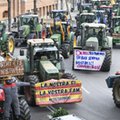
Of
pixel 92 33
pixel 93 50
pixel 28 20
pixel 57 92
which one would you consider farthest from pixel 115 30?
pixel 57 92

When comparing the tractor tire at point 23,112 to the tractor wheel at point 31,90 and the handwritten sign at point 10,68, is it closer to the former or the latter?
the handwritten sign at point 10,68

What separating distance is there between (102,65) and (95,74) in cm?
69

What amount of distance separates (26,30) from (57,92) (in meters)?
16.3

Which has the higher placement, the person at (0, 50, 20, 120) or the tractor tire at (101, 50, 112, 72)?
the person at (0, 50, 20, 120)

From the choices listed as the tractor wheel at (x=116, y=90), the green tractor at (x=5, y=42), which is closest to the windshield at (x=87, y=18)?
the green tractor at (x=5, y=42)

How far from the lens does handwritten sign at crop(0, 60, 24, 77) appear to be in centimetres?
1279

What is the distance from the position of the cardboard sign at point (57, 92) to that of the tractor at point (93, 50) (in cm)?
658

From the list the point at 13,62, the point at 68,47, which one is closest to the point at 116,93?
the point at 13,62

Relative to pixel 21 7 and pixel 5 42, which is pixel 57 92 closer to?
pixel 5 42

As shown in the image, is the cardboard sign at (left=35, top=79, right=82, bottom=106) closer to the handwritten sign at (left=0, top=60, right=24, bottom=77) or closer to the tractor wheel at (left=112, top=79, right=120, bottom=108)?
the tractor wheel at (left=112, top=79, right=120, bottom=108)

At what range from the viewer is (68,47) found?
26.6 m

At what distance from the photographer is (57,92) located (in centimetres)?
1557

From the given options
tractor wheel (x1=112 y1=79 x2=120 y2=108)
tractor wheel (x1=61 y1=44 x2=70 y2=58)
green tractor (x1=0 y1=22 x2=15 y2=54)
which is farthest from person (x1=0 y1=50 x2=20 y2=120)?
green tractor (x1=0 y1=22 x2=15 y2=54)

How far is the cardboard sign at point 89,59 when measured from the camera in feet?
72.8
